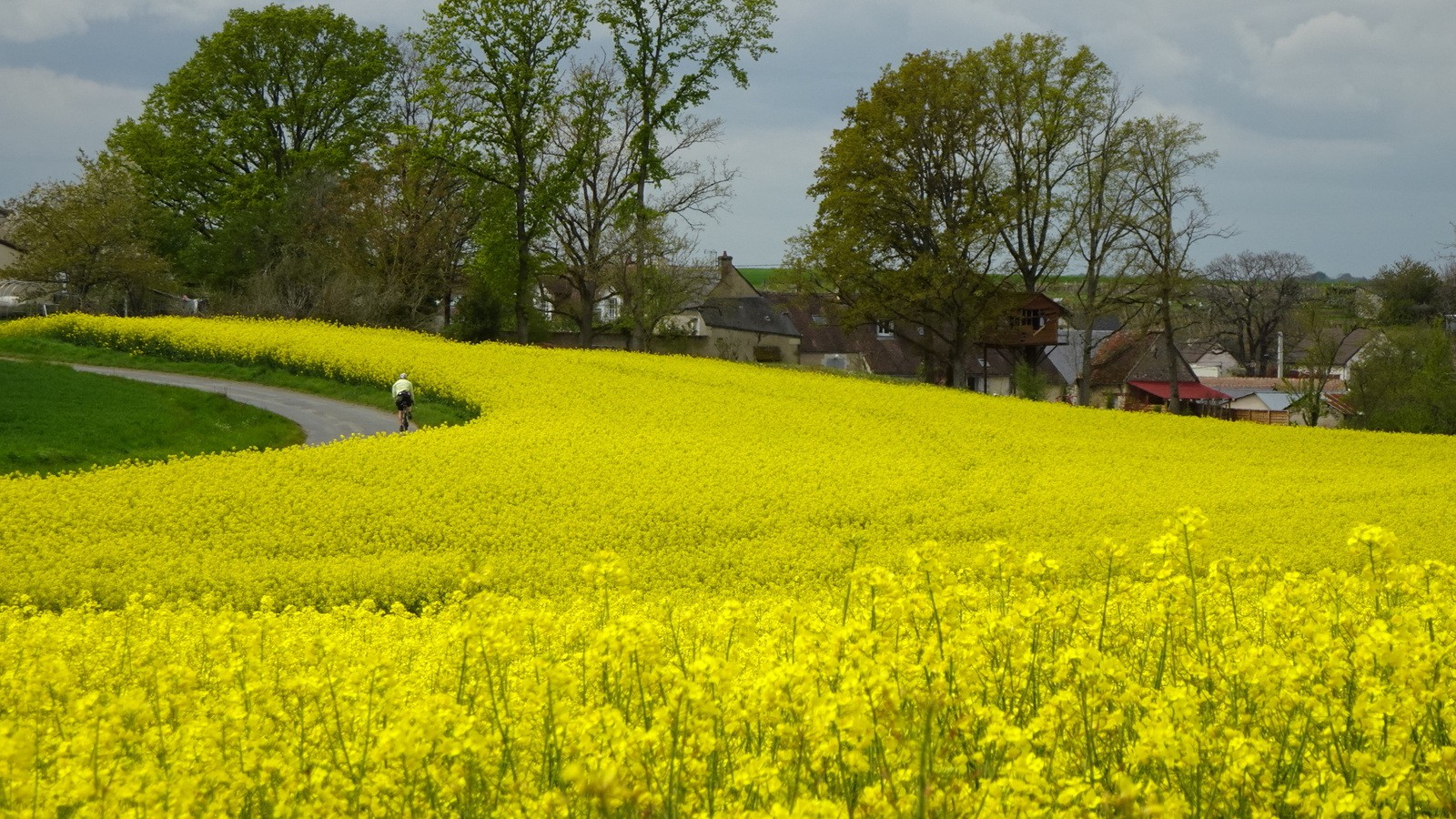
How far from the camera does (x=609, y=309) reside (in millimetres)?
72562

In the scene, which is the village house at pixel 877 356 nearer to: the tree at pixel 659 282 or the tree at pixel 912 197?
the tree at pixel 659 282

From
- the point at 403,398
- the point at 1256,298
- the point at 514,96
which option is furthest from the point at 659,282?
the point at 1256,298

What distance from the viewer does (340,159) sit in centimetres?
5553

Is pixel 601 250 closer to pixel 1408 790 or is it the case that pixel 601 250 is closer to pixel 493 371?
pixel 493 371

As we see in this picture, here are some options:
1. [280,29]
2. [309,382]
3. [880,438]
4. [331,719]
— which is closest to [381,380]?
[309,382]

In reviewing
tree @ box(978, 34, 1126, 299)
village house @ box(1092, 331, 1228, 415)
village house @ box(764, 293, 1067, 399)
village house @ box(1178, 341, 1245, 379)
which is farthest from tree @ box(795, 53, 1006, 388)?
village house @ box(1178, 341, 1245, 379)

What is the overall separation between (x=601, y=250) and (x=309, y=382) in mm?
21718

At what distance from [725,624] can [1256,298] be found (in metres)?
92.7

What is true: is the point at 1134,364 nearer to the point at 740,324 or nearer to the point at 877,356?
the point at 877,356

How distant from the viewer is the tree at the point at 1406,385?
4072cm

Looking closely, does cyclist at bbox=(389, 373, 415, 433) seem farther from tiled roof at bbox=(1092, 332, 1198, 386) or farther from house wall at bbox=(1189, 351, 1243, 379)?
house wall at bbox=(1189, 351, 1243, 379)

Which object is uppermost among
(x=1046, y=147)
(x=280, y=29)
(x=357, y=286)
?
(x=280, y=29)

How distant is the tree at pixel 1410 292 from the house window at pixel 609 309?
4322 cm

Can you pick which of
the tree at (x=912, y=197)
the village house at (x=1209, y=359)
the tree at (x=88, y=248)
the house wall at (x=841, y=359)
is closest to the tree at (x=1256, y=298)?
the village house at (x=1209, y=359)
